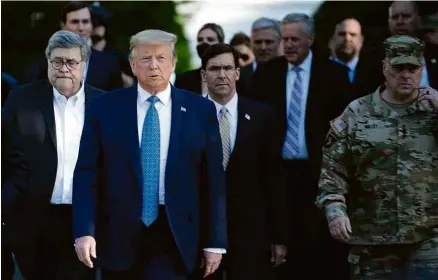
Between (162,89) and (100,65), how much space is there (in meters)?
2.54

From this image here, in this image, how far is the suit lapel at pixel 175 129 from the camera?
8484 millimetres

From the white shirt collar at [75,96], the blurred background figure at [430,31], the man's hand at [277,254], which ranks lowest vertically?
the man's hand at [277,254]

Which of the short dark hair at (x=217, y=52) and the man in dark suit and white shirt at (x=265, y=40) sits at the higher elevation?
the man in dark suit and white shirt at (x=265, y=40)

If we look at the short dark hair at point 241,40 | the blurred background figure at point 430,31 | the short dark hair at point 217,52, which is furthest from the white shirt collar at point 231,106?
the short dark hair at point 241,40

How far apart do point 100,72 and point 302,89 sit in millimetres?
1622

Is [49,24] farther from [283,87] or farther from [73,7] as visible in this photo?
[283,87]

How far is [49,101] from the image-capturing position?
9672 mm

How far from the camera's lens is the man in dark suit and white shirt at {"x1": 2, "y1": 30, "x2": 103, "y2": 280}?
31.0 ft

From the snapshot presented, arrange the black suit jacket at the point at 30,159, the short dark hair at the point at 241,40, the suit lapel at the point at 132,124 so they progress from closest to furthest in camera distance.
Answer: the suit lapel at the point at 132,124, the black suit jacket at the point at 30,159, the short dark hair at the point at 241,40

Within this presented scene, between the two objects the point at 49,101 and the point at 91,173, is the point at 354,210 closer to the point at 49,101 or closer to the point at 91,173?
the point at 91,173

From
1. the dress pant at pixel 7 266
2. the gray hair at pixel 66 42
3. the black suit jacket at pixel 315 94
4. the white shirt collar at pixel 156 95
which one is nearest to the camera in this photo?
the white shirt collar at pixel 156 95

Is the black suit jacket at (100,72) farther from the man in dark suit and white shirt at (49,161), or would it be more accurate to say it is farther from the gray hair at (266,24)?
the gray hair at (266,24)

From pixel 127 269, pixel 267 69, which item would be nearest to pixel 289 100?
pixel 267 69

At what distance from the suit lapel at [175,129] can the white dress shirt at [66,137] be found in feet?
3.60
